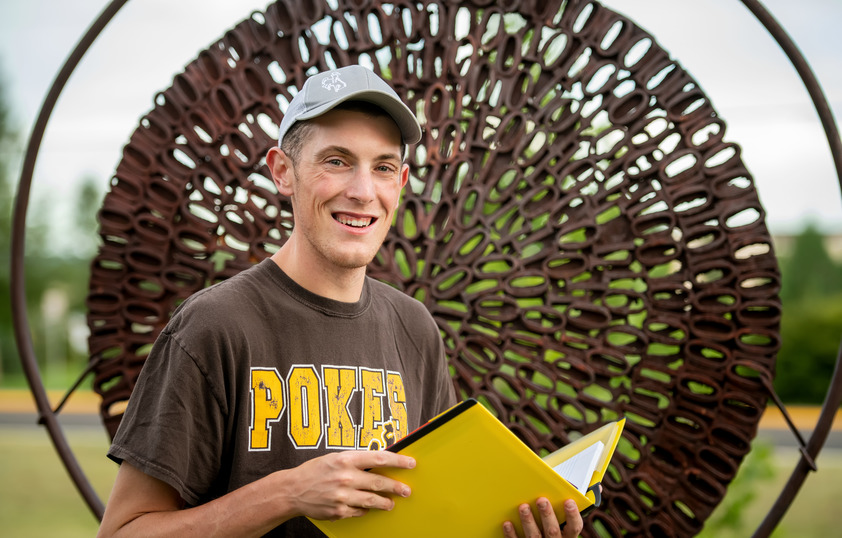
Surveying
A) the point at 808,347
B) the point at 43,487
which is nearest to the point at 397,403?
the point at 43,487

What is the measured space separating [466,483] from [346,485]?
0.16 metres

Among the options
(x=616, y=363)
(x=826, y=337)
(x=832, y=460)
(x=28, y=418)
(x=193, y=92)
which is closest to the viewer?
(x=616, y=363)

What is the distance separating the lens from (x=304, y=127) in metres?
1.09

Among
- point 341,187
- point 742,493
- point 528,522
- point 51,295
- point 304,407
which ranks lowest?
point 51,295

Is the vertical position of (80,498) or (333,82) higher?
(333,82)

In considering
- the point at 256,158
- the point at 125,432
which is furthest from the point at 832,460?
the point at 125,432

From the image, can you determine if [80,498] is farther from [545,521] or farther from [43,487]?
[545,521]

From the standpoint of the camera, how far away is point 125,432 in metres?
0.97

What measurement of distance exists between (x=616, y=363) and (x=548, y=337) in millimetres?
166

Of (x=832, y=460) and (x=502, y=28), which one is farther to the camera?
(x=832, y=460)

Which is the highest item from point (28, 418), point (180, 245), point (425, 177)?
point (425, 177)

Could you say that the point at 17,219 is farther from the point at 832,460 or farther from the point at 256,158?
the point at 832,460

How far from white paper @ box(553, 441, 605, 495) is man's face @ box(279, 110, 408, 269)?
446 mm

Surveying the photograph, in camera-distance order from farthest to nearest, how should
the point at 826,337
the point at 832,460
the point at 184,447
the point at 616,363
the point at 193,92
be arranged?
the point at 826,337 → the point at 832,460 → the point at 193,92 → the point at 616,363 → the point at 184,447
